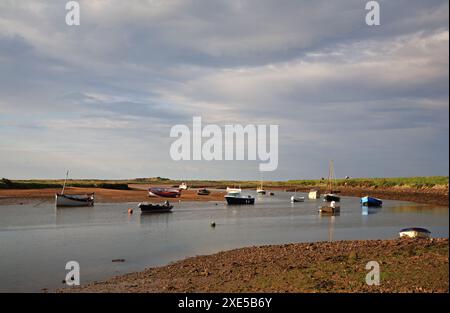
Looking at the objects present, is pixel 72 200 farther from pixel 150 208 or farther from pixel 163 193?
pixel 163 193

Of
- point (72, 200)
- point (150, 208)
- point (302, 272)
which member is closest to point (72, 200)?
point (72, 200)

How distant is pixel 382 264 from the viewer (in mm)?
19000

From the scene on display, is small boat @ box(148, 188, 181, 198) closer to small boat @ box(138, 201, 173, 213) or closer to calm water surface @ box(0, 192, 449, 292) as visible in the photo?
small boat @ box(138, 201, 173, 213)

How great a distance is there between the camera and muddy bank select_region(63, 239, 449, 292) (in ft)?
51.0

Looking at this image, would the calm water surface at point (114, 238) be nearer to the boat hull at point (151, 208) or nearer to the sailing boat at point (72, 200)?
the boat hull at point (151, 208)

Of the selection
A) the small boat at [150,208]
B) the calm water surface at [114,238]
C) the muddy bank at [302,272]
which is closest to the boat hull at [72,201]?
the calm water surface at [114,238]

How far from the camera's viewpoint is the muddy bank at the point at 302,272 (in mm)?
15531

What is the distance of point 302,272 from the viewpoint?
18.4 metres

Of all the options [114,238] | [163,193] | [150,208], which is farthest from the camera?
[163,193]

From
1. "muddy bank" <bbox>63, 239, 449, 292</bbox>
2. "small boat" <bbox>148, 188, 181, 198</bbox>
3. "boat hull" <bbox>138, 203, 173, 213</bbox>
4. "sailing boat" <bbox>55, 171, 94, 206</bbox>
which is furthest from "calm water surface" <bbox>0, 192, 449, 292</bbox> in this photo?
"small boat" <bbox>148, 188, 181, 198</bbox>
